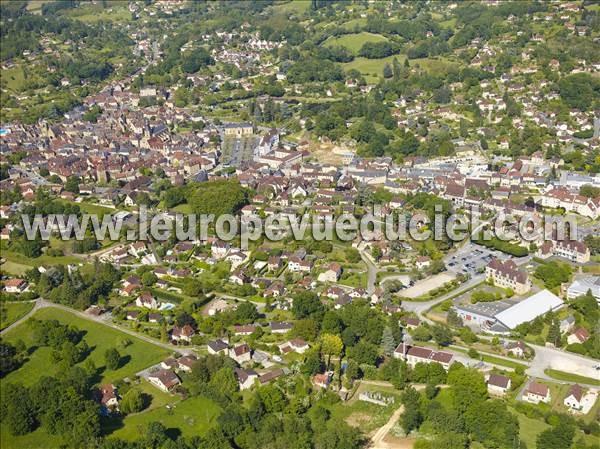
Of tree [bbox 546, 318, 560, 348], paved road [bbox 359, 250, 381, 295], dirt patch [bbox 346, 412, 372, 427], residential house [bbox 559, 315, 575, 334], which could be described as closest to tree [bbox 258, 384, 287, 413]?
dirt patch [bbox 346, 412, 372, 427]

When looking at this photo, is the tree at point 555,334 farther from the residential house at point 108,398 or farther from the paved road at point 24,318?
the paved road at point 24,318

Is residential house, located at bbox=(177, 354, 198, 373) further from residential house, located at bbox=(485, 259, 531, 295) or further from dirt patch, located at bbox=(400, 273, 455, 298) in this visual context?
residential house, located at bbox=(485, 259, 531, 295)

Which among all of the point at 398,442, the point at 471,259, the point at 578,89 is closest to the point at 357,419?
the point at 398,442

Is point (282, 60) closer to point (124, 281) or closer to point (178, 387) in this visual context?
point (124, 281)

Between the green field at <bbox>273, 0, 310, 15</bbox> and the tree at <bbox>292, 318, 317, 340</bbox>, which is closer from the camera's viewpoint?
the tree at <bbox>292, 318, 317, 340</bbox>

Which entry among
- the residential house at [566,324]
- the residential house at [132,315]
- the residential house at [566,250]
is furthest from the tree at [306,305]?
the residential house at [566,250]

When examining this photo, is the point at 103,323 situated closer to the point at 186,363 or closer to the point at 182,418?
the point at 186,363

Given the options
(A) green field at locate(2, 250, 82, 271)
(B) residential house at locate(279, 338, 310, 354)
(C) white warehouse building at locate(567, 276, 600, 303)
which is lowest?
(B) residential house at locate(279, 338, 310, 354)
